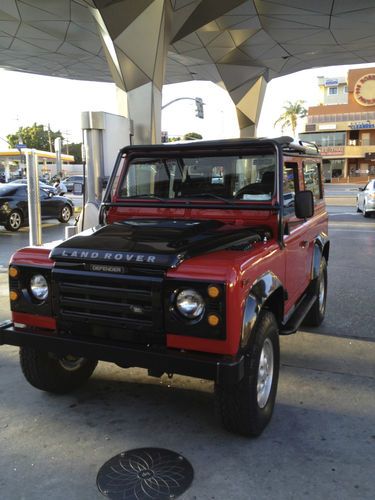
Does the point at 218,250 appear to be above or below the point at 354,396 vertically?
above

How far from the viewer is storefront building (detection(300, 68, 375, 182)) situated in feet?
223

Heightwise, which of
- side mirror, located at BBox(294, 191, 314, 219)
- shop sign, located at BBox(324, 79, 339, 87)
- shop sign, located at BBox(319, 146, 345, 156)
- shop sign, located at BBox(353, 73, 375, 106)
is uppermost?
shop sign, located at BBox(324, 79, 339, 87)

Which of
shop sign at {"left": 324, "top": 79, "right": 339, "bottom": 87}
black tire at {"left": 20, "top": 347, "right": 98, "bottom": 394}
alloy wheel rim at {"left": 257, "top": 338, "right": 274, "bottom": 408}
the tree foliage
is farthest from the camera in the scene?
the tree foliage

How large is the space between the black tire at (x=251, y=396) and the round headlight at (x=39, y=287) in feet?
4.39

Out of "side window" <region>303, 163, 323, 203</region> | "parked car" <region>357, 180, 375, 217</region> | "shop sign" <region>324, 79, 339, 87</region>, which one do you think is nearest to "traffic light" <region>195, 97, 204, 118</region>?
"parked car" <region>357, 180, 375, 217</region>

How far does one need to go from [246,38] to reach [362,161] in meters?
53.5

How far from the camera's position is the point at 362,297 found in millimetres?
7059

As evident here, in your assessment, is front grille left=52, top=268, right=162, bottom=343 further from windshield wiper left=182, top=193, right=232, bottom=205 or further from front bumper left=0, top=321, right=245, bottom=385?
windshield wiper left=182, top=193, right=232, bottom=205

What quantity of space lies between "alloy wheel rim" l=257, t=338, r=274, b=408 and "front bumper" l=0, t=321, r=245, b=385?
48cm

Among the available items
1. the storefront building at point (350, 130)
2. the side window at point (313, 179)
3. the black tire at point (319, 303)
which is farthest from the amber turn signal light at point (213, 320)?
the storefront building at point (350, 130)

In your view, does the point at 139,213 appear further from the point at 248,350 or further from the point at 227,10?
the point at 227,10

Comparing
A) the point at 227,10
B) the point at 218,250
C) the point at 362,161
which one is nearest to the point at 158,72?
the point at 227,10

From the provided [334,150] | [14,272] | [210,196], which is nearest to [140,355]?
[14,272]

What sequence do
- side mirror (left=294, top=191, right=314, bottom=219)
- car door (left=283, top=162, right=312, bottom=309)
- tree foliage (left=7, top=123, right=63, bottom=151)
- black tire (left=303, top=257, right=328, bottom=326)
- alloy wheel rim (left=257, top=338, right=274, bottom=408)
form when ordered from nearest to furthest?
alloy wheel rim (left=257, top=338, right=274, bottom=408) → side mirror (left=294, top=191, right=314, bottom=219) → car door (left=283, top=162, right=312, bottom=309) → black tire (left=303, top=257, right=328, bottom=326) → tree foliage (left=7, top=123, right=63, bottom=151)
